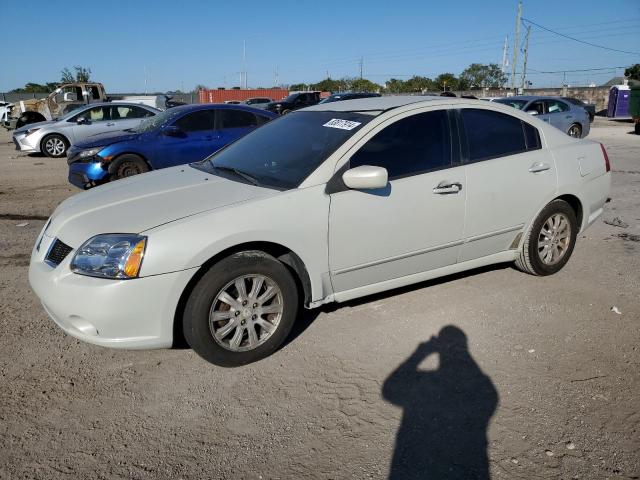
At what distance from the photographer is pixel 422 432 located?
8.58ft

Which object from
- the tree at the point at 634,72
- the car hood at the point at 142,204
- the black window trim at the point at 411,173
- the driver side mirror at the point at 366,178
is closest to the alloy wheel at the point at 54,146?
the car hood at the point at 142,204

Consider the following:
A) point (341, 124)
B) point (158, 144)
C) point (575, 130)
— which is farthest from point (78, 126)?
point (575, 130)

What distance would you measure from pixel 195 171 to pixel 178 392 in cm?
184

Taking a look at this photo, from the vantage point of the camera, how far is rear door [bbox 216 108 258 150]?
8758 millimetres

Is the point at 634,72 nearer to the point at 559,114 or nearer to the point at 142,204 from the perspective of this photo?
the point at 559,114

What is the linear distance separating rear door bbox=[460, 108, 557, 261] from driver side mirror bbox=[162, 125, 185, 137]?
5.54m

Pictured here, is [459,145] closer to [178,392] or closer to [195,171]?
[195,171]

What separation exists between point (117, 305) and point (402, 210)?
195 cm

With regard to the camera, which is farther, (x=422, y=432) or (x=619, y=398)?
(x=619, y=398)

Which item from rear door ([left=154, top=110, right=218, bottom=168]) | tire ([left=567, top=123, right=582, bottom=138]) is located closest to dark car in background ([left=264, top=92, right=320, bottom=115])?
tire ([left=567, top=123, right=582, bottom=138])

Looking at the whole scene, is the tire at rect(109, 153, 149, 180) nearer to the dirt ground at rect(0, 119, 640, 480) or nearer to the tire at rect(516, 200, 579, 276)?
the dirt ground at rect(0, 119, 640, 480)

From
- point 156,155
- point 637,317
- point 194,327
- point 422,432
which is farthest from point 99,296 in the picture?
point 156,155

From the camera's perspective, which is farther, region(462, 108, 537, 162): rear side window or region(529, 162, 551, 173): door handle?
region(529, 162, 551, 173): door handle

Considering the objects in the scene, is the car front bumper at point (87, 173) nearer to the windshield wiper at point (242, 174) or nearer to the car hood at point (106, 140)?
the car hood at point (106, 140)
